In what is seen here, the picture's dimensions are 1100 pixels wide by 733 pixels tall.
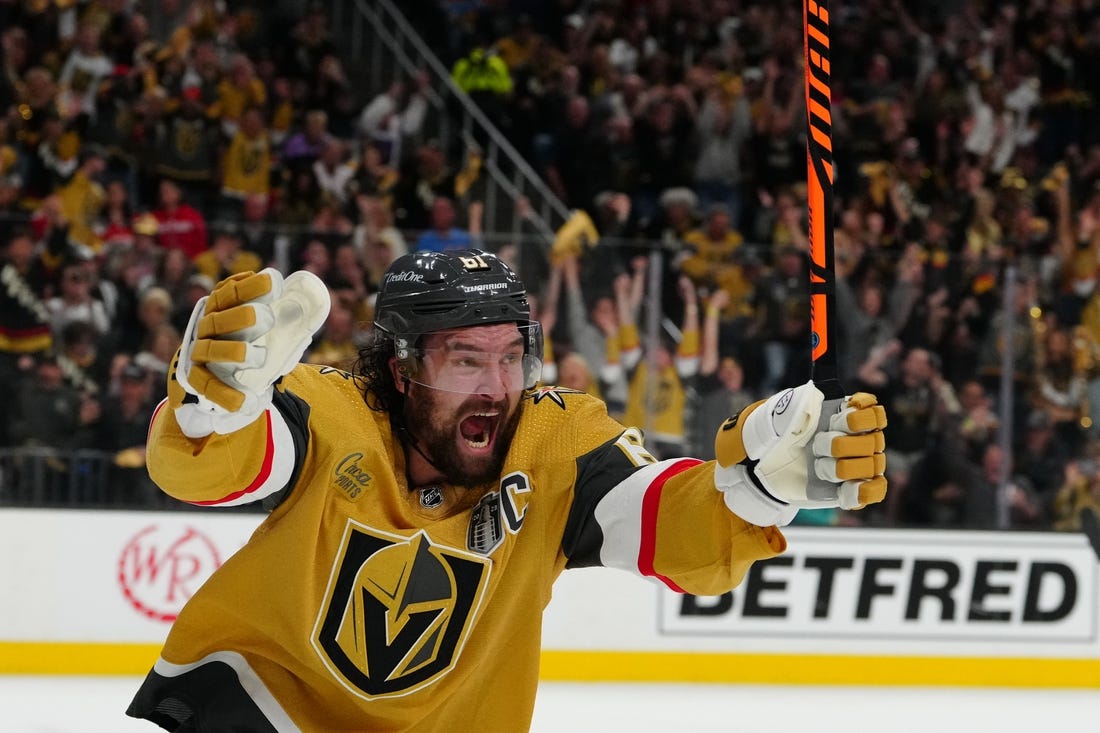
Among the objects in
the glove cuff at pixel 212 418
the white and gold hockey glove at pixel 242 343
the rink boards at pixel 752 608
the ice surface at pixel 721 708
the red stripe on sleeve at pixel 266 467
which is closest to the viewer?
the white and gold hockey glove at pixel 242 343

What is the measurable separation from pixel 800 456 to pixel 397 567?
2.64 feet

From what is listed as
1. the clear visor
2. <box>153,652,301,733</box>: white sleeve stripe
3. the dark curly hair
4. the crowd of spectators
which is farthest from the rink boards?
the clear visor

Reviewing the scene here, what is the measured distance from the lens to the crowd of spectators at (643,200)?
7789 mm

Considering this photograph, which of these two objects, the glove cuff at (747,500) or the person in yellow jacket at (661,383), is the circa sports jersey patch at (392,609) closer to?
the glove cuff at (747,500)

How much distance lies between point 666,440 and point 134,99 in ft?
14.3

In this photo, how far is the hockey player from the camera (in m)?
3.08

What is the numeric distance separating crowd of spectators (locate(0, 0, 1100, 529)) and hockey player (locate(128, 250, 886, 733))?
6.67 feet

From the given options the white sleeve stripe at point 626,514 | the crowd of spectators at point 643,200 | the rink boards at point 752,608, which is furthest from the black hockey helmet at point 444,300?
the rink boards at point 752,608

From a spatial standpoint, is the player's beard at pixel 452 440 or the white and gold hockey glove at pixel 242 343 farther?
the player's beard at pixel 452 440

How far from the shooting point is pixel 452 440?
10.7 feet

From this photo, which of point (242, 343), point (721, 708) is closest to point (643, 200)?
point (721, 708)

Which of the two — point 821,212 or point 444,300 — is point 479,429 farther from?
point 821,212

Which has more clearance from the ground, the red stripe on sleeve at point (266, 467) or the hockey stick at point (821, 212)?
the hockey stick at point (821, 212)

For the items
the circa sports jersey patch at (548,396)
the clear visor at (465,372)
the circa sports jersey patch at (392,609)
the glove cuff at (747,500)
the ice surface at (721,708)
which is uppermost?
the clear visor at (465,372)
